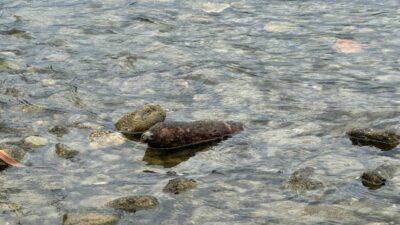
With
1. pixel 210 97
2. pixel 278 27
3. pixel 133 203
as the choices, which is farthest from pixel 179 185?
pixel 278 27

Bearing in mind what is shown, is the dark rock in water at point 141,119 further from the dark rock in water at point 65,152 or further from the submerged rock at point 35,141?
the submerged rock at point 35,141

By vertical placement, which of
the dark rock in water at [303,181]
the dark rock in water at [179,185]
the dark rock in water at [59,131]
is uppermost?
the dark rock in water at [303,181]

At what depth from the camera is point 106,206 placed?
19.9 feet

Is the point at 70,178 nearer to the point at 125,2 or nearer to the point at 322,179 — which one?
the point at 322,179

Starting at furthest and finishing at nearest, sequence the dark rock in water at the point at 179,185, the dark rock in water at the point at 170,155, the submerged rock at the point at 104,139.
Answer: the submerged rock at the point at 104,139 < the dark rock in water at the point at 170,155 < the dark rock in water at the point at 179,185

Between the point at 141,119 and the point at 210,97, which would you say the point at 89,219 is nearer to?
the point at 141,119

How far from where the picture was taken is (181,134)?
7.29 meters

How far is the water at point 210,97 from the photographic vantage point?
620 cm

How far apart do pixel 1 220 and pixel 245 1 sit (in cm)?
779

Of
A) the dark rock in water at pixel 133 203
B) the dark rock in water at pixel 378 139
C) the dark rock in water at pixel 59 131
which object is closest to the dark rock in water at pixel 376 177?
the dark rock in water at pixel 378 139

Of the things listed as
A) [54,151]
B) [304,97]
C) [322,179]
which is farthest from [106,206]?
[304,97]

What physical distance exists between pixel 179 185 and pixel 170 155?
0.80 meters

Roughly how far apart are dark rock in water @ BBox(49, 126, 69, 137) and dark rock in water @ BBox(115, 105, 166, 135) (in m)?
0.53

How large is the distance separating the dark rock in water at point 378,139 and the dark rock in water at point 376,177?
20.5 inches
